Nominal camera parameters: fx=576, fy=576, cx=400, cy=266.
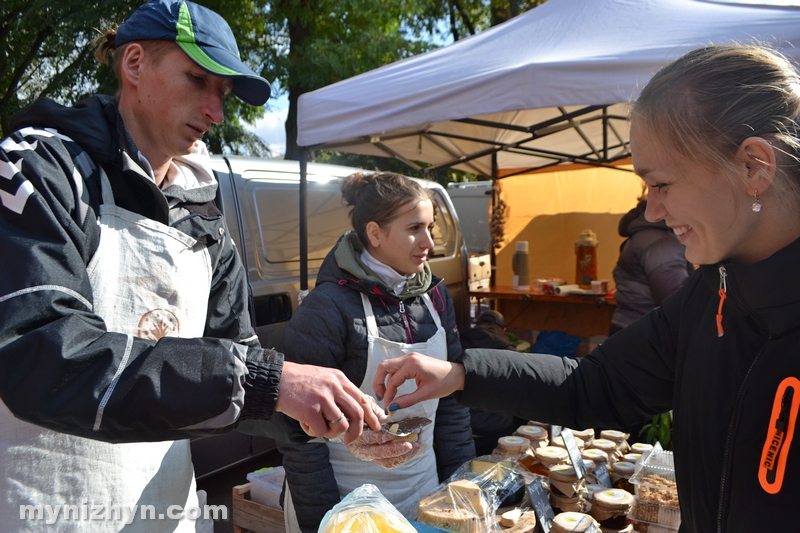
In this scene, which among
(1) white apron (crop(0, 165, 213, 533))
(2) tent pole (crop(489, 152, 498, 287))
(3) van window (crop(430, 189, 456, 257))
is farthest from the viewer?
(2) tent pole (crop(489, 152, 498, 287))

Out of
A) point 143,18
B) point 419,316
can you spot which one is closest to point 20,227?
point 143,18

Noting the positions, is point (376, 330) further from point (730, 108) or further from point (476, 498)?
point (730, 108)

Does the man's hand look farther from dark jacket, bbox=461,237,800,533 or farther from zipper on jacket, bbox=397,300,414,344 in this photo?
zipper on jacket, bbox=397,300,414,344

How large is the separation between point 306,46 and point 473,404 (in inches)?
394

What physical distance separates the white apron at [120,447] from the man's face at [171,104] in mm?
228

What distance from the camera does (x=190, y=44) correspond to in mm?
1519

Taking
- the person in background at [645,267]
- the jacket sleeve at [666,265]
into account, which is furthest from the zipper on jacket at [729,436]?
the jacket sleeve at [666,265]

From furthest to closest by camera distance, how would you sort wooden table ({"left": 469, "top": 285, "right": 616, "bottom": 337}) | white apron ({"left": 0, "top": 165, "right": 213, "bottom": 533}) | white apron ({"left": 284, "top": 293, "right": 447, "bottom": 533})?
wooden table ({"left": 469, "top": 285, "right": 616, "bottom": 337}), white apron ({"left": 284, "top": 293, "right": 447, "bottom": 533}), white apron ({"left": 0, "top": 165, "right": 213, "bottom": 533})

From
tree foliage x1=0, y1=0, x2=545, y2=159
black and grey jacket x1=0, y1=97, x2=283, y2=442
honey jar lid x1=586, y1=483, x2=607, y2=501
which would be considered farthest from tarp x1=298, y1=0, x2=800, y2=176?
tree foliage x1=0, y1=0, x2=545, y2=159

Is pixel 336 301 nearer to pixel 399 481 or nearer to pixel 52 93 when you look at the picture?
pixel 399 481

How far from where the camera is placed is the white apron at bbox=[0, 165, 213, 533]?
1.34 m

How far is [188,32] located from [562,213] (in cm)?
801

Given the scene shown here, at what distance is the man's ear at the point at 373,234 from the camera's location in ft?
8.62

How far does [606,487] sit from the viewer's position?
89.9 inches
